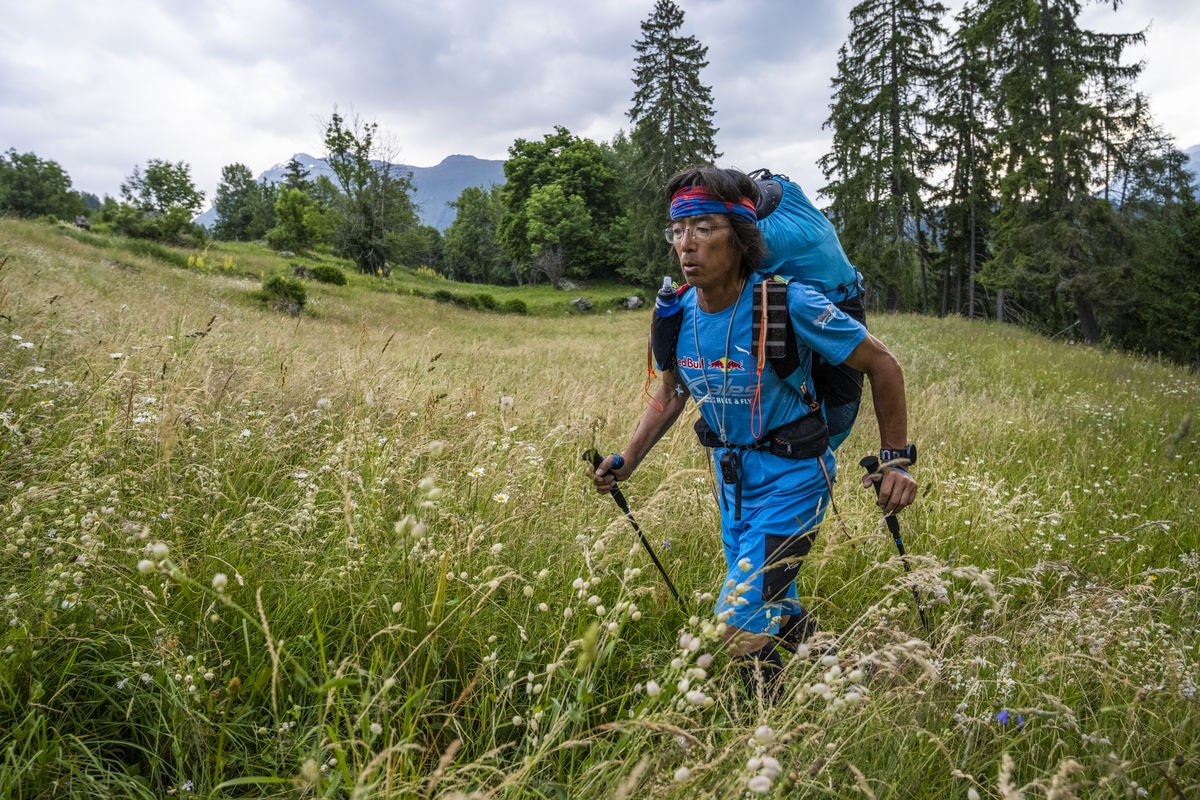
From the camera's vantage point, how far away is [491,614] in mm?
2250

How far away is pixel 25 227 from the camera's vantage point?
21.8 meters

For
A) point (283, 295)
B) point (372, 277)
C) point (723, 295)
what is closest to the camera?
point (723, 295)

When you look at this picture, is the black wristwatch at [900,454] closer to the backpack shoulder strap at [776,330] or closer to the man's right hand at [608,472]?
the backpack shoulder strap at [776,330]

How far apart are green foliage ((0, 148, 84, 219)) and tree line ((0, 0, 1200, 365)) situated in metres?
28.6

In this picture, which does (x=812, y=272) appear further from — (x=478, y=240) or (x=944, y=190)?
(x=478, y=240)

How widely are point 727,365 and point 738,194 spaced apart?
744mm

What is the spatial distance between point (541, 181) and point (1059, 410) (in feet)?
160

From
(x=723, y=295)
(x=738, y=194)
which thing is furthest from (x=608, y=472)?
(x=738, y=194)

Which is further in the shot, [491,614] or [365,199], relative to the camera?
[365,199]

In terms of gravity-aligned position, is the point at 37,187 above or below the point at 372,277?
above

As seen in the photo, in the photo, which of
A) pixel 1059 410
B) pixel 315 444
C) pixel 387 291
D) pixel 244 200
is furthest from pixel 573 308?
pixel 244 200

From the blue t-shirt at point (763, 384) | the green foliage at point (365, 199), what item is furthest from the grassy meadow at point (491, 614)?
the green foliage at point (365, 199)

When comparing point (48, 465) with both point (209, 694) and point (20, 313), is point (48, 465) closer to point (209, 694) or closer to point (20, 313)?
point (209, 694)

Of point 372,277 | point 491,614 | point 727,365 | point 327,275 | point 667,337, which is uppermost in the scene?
point 372,277
